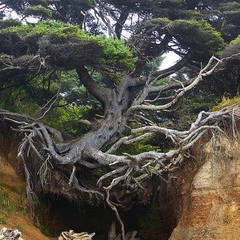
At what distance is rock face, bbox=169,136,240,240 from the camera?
1094cm

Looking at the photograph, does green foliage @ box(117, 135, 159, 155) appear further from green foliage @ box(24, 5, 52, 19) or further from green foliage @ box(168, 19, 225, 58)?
green foliage @ box(24, 5, 52, 19)

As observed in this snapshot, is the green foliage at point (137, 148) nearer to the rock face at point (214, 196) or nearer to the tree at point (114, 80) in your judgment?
the tree at point (114, 80)

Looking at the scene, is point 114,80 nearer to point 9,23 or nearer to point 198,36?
point 198,36

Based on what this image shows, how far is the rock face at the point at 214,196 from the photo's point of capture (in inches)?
431

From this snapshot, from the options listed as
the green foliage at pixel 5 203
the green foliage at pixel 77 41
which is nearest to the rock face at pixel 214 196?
the green foliage at pixel 77 41

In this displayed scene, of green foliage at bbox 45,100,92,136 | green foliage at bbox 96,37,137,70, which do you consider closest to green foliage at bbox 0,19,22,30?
green foliage at bbox 45,100,92,136

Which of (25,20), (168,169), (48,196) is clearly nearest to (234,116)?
(168,169)

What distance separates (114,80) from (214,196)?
252 inches

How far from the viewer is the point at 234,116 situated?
12.1 meters

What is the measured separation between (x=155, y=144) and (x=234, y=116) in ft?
14.9

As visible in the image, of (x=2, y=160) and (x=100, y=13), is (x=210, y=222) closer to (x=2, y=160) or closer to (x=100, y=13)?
(x=2, y=160)

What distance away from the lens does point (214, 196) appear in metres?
11.5

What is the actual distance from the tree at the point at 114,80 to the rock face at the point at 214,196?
691 mm

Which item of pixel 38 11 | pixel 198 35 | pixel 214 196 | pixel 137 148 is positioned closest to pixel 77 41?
pixel 38 11
